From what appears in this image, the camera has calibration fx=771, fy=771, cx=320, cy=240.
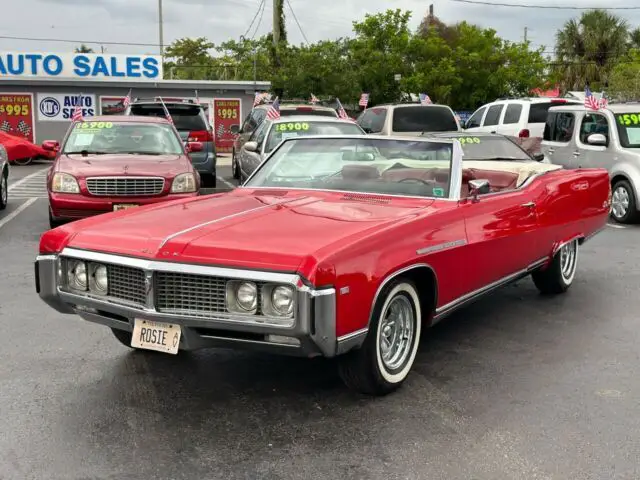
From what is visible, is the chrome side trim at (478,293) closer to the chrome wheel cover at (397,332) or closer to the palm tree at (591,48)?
the chrome wheel cover at (397,332)

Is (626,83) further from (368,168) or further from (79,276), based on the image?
(79,276)

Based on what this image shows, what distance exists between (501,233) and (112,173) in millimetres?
5385

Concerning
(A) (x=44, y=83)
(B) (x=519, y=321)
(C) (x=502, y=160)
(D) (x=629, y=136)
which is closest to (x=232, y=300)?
(B) (x=519, y=321)

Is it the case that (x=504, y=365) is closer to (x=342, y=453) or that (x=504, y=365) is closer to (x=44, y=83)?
(x=342, y=453)

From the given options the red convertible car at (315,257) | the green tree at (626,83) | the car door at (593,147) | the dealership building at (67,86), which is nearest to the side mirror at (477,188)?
the red convertible car at (315,257)

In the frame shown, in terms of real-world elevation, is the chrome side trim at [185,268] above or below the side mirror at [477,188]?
below

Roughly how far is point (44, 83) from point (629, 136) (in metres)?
21.5

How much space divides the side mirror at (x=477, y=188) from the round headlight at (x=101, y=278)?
8.19 feet

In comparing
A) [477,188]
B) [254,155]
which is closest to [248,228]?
[477,188]

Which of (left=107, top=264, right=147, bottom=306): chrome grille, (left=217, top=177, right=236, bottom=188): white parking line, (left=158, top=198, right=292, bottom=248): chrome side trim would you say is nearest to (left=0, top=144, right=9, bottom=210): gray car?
(left=217, top=177, right=236, bottom=188): white parking line

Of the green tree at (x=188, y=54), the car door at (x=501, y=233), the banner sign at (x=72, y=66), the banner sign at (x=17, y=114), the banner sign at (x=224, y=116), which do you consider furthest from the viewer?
the green tree at (x=188, y=54)

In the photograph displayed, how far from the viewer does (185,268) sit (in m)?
3.90

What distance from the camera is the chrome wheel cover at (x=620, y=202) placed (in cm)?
1166

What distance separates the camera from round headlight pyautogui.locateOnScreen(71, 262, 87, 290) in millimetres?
4336
